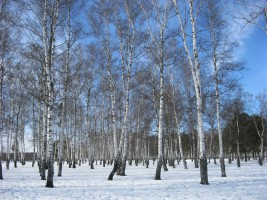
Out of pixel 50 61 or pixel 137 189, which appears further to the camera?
pixel 50 61

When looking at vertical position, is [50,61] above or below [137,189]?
above

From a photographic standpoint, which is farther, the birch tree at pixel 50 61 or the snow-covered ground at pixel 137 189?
the birch tree at pixel 50 61

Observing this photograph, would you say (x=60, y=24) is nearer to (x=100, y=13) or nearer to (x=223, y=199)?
(x=100, y=13)

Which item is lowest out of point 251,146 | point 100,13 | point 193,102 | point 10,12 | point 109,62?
point 251,146

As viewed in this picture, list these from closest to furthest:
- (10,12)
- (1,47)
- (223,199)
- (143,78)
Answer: (223,199) < (10,12) < (1,47) < (143,78)

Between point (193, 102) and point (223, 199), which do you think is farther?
point (193, 102)

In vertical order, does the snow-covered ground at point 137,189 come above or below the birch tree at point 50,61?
below

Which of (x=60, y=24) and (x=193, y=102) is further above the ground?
(x=60, y=24)

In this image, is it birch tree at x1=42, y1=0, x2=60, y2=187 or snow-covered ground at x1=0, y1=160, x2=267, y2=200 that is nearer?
snow-covered ground at x1=0, y1=160, x2=267, y2=200

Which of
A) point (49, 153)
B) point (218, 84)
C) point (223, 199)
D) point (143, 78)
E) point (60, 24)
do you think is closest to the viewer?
point (223, 199)

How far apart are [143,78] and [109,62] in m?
2.94

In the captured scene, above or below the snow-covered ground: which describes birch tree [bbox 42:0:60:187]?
above

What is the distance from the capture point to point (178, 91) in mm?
28844

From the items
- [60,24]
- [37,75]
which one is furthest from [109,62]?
[60,24]
